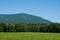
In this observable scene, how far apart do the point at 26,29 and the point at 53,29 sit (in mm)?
12313

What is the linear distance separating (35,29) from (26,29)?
4.16m

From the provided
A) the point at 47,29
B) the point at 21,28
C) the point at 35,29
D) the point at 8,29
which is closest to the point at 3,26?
the point at 8,29

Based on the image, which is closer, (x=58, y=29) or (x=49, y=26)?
(x=58, y=29)

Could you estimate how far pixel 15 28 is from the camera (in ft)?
242

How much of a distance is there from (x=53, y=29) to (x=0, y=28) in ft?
74.3

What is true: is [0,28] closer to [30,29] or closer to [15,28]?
[15,28]

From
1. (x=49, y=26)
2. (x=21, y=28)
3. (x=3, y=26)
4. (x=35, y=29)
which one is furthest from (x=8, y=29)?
(x=49, y=26)

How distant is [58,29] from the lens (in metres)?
69.4

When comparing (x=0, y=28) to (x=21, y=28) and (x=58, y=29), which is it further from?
(x=58, y=29)

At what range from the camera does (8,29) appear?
6981 cm

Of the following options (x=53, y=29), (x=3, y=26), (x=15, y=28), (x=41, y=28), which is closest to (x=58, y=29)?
(x=53, y=29)

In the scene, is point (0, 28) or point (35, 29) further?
point (35, 29)

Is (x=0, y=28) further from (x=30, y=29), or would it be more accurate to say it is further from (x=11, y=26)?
(x=30, y=29)

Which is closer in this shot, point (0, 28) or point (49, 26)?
point (0, 28)
